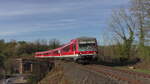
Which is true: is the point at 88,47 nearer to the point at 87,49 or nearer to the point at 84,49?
the point at 87,49

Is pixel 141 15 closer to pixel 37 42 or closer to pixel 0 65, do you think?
pixel 0 65

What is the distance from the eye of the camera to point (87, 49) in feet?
79.2

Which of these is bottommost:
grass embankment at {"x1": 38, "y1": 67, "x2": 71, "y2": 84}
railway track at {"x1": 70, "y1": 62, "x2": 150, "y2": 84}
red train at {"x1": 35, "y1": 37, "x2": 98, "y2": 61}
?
grass embankment at {"x1": 38, "y1": 67, "x2": 71, "y2": 84}

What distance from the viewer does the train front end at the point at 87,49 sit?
2384 cm

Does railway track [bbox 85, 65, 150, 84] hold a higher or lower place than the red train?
lower

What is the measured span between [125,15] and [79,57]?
16.9 m

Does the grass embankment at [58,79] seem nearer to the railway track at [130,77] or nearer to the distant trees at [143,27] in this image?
the railway track at [130,77]

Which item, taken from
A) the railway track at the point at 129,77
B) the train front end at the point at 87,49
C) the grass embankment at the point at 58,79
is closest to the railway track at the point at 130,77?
the railway track at the point at 129,77

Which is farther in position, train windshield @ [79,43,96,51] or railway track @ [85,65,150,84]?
train windshield @ [79,43,96,51]

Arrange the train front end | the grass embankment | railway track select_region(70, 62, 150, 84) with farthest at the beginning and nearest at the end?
the train front end < the grass embankment < railway track select_region(70, 62, 150, 84)

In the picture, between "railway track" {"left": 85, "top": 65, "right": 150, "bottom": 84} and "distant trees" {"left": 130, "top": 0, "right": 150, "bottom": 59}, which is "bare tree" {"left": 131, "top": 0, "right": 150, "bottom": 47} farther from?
"railway track" {"left": 85, "top": 65, "right": 150, "bottom": 84}

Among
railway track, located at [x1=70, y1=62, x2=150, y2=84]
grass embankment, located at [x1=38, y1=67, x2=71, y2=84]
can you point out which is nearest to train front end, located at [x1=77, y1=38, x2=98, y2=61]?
grass embankment, located at [x1=38, y1=67, x2=71, y2=84]

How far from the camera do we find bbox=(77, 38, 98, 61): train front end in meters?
23.8

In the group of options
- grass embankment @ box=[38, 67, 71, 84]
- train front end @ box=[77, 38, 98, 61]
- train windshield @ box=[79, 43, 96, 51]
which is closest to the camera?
grass embankment @ box=[38, 67, 71, 84]
